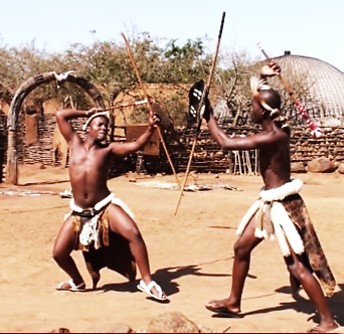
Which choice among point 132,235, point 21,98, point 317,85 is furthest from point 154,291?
point 317,85

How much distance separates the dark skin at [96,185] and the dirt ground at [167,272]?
35 cm

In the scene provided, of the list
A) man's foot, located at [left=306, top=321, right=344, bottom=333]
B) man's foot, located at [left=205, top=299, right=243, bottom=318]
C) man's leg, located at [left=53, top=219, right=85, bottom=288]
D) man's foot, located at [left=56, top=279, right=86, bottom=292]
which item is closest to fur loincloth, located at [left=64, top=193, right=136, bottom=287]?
man's leg, located at [left=53, top=219, right=85, bottom=288]

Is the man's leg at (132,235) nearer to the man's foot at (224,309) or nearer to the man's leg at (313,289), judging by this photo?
the man's foot at (224,309)

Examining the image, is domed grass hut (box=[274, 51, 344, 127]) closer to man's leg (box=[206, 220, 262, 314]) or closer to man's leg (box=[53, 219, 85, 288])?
man's leg (box=[53, 219, 85, 288])

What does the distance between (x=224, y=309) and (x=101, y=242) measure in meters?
1.30

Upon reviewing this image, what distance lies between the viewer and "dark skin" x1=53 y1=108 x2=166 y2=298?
246 inches

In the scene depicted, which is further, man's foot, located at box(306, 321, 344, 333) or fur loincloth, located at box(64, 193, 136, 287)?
fur loincloth, located at box(64, 193, 136, 287)

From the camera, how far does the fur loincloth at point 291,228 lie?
534cm

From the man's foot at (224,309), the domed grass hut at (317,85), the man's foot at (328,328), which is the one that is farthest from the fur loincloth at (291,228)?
the domed grass hut at (317,85)

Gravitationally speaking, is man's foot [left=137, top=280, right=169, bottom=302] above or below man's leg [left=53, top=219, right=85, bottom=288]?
below

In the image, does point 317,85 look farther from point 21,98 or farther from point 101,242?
point 101,242

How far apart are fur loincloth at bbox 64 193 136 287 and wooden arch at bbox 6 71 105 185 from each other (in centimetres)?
968

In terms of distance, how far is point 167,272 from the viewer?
24.4 feet

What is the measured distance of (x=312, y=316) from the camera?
562 centimetres
